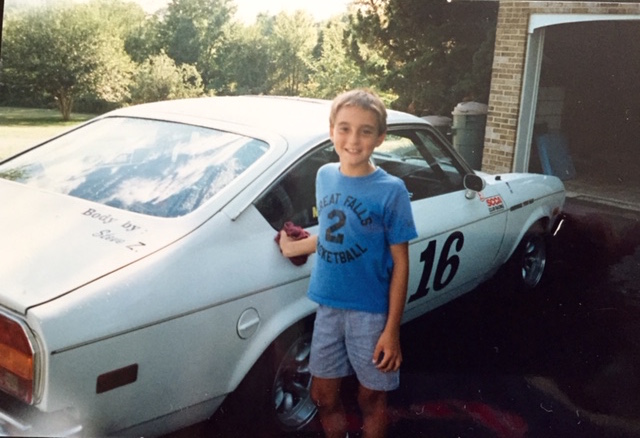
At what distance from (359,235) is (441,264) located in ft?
4.38

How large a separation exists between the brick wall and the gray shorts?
665 centimetres

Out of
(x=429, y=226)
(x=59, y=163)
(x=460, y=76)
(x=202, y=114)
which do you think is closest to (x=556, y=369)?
(x=429, y=226)

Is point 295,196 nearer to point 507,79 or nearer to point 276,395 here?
point 276,395

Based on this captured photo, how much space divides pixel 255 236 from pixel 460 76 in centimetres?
836

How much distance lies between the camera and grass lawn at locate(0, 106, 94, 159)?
8.48 meters

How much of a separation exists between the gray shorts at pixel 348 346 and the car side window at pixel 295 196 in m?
0.50

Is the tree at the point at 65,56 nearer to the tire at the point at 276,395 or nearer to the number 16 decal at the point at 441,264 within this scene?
the number 16 decal at the point at 441,264

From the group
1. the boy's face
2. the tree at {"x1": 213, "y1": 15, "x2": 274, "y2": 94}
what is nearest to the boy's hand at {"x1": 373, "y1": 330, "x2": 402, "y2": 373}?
the boy's face

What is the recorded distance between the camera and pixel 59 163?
2.99m

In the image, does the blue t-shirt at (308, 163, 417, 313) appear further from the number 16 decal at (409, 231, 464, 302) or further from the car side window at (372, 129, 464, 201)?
the car side window at (372, 129, 464, 201)

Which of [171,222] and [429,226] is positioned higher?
[171,222]

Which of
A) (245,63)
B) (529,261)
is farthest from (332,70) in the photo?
(529,261)

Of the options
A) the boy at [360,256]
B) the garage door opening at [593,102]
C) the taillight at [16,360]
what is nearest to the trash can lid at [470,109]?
the garage door opening at [593,102]

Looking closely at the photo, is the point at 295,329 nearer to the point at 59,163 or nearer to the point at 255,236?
the point at 255,236
